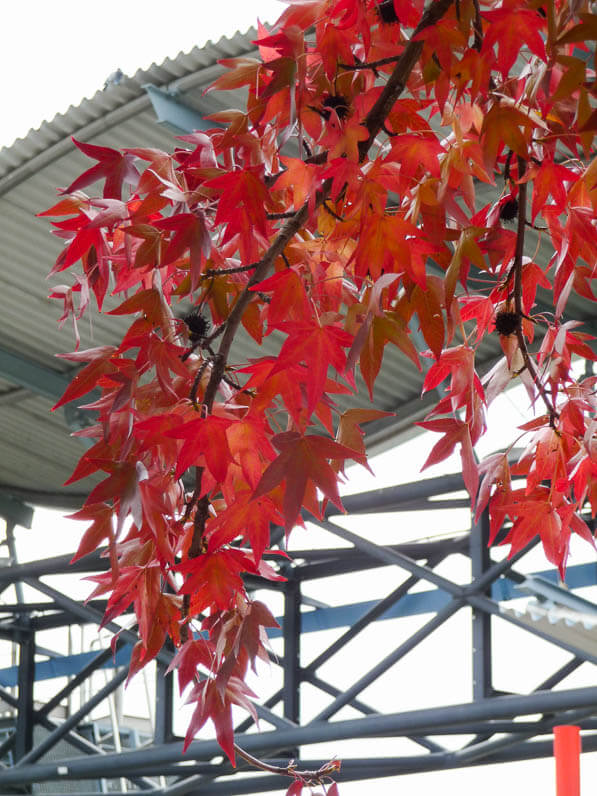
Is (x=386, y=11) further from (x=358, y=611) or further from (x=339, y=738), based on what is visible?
(x=358, y=611)

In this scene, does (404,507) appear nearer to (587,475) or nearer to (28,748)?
(28,748)

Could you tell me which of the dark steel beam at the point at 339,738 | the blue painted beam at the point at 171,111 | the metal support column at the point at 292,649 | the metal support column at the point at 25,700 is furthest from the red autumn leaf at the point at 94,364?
the metal support column at the point at 25,700

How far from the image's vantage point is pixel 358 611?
926cm

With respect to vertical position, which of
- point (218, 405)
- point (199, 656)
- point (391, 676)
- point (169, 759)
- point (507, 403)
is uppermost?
point (507, 403)

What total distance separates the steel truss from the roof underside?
1.02 metres

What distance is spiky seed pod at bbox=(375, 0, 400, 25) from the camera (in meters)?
1.06

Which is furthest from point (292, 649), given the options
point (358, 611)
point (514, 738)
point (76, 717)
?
point (514, 738)

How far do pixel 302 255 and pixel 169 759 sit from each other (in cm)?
675

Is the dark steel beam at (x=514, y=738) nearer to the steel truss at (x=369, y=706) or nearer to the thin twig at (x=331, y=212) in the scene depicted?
Result: the steel truss at (x=369, y=706)

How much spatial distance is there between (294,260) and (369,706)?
6.40m

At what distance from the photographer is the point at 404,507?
7305 millimetres

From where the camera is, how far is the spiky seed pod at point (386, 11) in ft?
3.48

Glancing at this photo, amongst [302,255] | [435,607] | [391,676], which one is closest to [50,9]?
[435,607]

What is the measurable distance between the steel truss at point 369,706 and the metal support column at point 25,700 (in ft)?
0.05
